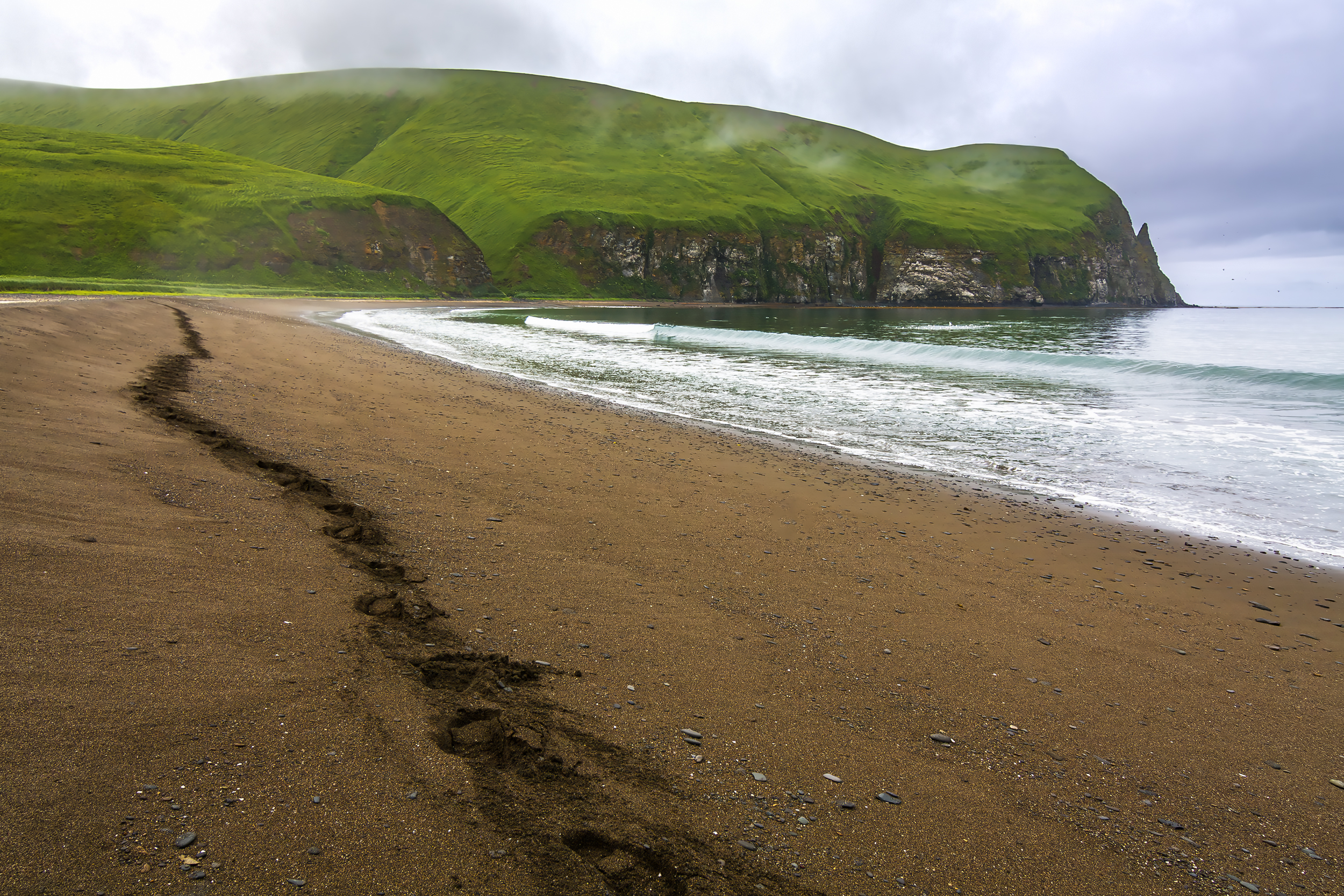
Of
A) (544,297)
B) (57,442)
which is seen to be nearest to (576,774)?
(57,442)

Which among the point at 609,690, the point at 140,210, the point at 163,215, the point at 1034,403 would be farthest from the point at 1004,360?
the point at 140,210

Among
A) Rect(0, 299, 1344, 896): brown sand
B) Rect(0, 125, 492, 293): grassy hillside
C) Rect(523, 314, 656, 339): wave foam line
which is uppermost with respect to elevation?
Rect(0, 125, 492, 293): grassy hillside

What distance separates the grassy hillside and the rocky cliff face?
123 ft

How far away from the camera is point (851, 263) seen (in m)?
171

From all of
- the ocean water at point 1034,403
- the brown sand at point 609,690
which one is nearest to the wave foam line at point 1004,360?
the ocean water at point 1034,403

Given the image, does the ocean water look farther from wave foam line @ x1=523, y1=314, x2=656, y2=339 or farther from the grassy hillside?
the grassy hillside

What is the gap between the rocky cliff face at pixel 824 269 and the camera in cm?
14538

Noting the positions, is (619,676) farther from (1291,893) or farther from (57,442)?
(57,442)

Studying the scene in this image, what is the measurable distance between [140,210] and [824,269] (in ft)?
427

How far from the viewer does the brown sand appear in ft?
9.55

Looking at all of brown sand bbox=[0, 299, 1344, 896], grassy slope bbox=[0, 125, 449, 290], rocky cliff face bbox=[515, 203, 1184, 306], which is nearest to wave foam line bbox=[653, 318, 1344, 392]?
brown sand bbox=[0, 299, 1344, 896]

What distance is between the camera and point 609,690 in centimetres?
435

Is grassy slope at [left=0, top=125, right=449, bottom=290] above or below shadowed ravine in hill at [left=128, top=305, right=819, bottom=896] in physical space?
above

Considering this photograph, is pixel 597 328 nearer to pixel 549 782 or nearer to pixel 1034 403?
pixel 1034 403
